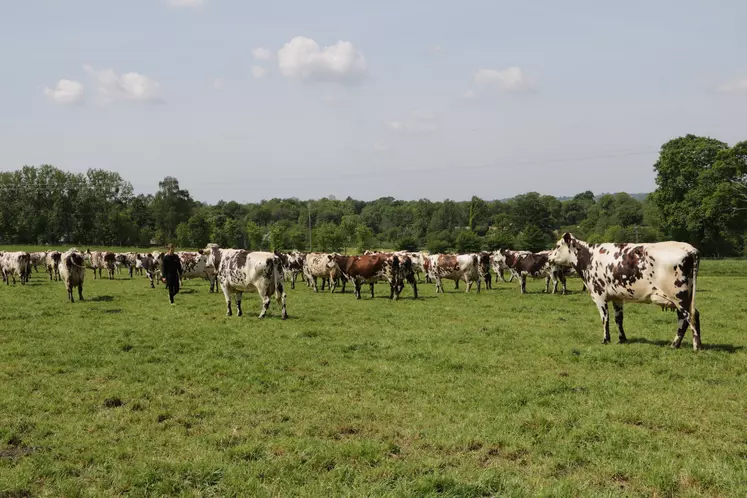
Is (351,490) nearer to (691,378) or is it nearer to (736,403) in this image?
(736,403)

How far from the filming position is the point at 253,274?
17.5 m

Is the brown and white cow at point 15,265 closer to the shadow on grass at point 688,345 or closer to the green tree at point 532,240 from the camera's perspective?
the shadow on grass at point 688,345

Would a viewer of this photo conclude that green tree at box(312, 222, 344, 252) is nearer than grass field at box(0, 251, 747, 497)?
No

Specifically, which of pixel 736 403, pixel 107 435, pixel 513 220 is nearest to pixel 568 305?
pixel 736 403

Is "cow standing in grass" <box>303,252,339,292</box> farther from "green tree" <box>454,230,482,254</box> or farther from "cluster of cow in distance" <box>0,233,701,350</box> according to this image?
"green tree" <box>454,230,482,254</box>

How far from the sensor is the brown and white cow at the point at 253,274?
17359 mm

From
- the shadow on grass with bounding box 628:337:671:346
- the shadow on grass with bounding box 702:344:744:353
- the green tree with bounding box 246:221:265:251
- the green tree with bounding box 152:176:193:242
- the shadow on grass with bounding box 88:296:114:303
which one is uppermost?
the green tree with bounding box 152:176:193:242

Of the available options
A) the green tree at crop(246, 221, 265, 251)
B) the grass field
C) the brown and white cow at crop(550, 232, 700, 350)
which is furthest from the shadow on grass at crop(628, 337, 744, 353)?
the green tree at crop(246, 221, 265, 251)

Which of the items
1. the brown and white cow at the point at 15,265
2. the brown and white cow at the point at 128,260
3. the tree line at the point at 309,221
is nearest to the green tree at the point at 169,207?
the tree line at the point at 309,221

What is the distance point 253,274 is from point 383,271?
874cm

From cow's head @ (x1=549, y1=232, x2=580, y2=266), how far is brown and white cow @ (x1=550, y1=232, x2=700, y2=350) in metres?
0.38

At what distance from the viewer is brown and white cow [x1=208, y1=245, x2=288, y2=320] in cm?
1736

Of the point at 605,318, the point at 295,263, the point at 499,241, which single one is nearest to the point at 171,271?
the point at 295,263

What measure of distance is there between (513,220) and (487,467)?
Answer: 12092cm
